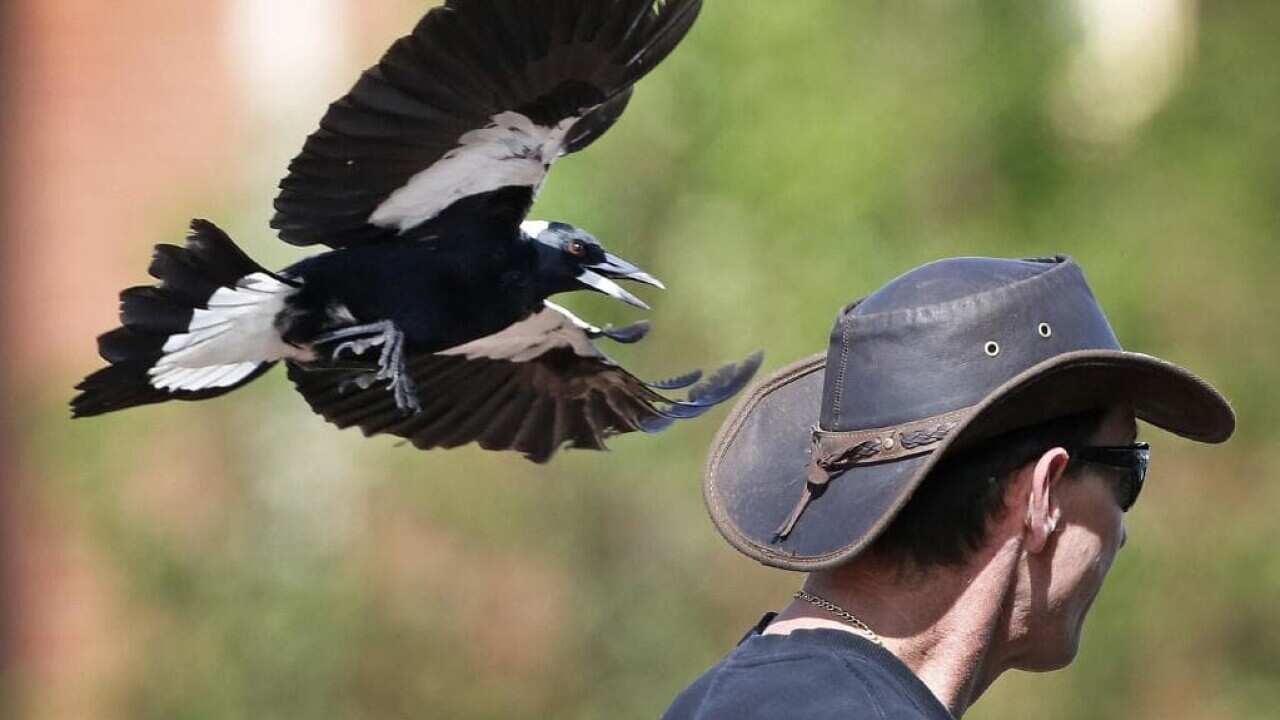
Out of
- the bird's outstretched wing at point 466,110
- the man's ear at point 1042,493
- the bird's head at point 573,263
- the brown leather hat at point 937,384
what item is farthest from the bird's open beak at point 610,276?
the man's ear at point 1042,493

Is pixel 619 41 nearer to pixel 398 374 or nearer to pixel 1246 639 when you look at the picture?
pixel 398 374

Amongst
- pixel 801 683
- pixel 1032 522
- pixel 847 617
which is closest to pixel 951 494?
pixel 1032 522

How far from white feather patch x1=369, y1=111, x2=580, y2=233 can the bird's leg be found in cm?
21

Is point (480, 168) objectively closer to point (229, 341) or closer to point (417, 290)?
point (417, 290)

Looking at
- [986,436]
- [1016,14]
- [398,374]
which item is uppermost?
[1016,14]

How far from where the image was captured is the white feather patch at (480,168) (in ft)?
12.0

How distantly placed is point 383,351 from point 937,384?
1.31 metres

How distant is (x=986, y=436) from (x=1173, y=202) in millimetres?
7031

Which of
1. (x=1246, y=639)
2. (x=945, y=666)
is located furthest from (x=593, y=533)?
(x=945, y=666)

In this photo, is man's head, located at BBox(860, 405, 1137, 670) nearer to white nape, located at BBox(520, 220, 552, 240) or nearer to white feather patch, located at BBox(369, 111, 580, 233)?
white feather patch, located at BBox(369, 111, 580, 233)

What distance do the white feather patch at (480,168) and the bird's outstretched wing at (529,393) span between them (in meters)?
0.37

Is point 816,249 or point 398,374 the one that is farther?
point 816,249

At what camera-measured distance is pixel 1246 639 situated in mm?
8867

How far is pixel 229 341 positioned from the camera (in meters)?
3.83
